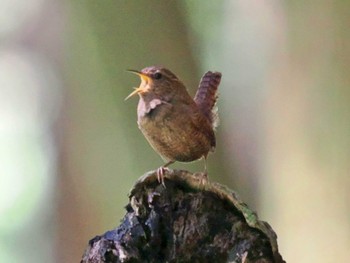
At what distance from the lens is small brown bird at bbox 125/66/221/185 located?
933 millimetres

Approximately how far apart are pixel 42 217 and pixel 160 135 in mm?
1015

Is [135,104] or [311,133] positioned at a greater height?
[135,104]

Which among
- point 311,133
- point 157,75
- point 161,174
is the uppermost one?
point 157,75

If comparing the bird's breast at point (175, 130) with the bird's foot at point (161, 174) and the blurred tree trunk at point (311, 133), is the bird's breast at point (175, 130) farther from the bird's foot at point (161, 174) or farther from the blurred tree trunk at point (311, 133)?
the blurred tree trunk at point (311, 133)

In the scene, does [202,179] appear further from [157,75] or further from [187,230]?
[157,75]

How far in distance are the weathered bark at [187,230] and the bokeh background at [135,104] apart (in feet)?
2.08

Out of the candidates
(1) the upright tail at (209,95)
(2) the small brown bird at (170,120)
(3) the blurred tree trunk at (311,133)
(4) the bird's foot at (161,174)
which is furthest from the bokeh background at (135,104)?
(4) the bird's foot at (161,174)

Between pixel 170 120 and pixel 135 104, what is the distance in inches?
24.5

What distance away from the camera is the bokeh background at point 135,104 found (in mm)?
1495

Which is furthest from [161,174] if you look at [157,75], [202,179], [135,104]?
[135,104]

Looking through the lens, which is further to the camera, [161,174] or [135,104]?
[135,104]

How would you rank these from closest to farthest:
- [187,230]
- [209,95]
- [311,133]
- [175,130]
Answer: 1. [187,230]
2. [175,130]
3. [209,95]
4. [311,133]

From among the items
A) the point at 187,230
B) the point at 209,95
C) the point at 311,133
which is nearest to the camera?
the point at 187,230

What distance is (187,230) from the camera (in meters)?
0.83
